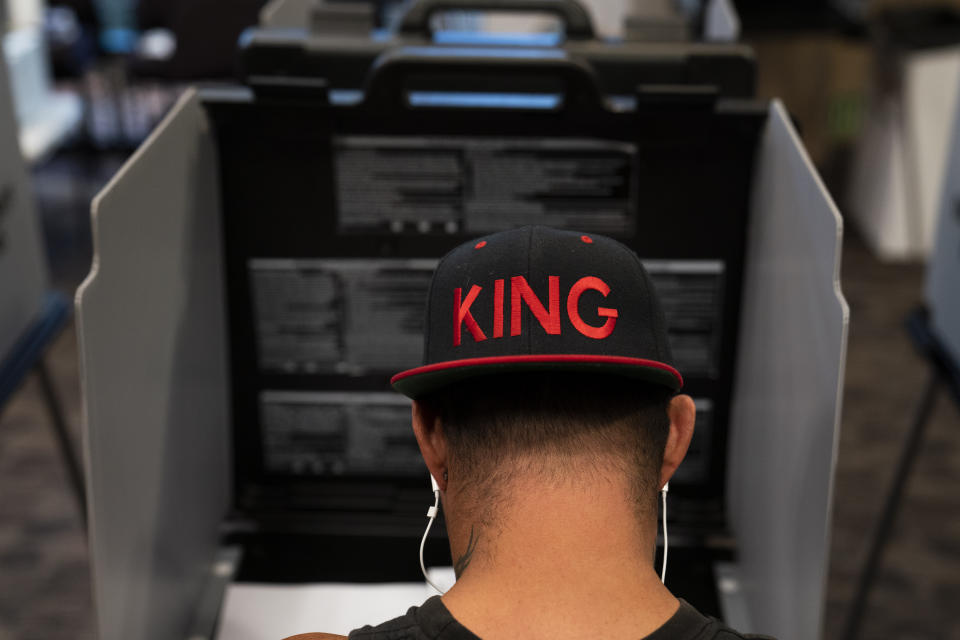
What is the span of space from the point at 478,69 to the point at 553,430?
415 mm

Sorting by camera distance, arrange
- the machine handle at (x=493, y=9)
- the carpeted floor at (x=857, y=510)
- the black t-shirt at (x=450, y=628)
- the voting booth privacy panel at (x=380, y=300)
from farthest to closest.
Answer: the carpeted floor at (x=857, y=510), the machine handle at (x=493, y=9), the voting booth privacy panel at (x=380, y=300), the black t-shirt at (x=450, y=628)

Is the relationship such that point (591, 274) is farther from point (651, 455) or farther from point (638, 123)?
point (638, 123)

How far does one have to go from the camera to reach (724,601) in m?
0.99

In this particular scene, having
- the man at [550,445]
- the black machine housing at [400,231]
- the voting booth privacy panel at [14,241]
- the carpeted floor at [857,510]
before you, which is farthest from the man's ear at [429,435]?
the carpeted floor at [857,510]

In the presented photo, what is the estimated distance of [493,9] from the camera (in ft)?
3.34

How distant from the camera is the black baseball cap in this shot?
627 mm

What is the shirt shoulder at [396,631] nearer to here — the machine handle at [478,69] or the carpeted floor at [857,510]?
the machine handle at [478,69]

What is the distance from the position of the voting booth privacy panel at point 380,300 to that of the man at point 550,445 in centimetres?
22

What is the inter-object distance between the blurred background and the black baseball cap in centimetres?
103

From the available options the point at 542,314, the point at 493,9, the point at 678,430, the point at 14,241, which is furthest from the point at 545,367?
the point at 14,241

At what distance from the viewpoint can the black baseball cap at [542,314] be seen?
627 millimetres

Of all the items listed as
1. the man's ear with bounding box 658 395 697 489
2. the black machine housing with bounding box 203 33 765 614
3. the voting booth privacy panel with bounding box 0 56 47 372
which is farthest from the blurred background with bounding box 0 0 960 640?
the man's ear with bounding box 658 395 697 489

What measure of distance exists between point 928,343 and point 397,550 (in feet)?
2.65

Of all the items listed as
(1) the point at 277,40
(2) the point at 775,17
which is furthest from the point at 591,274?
(2) the point at 775,17
